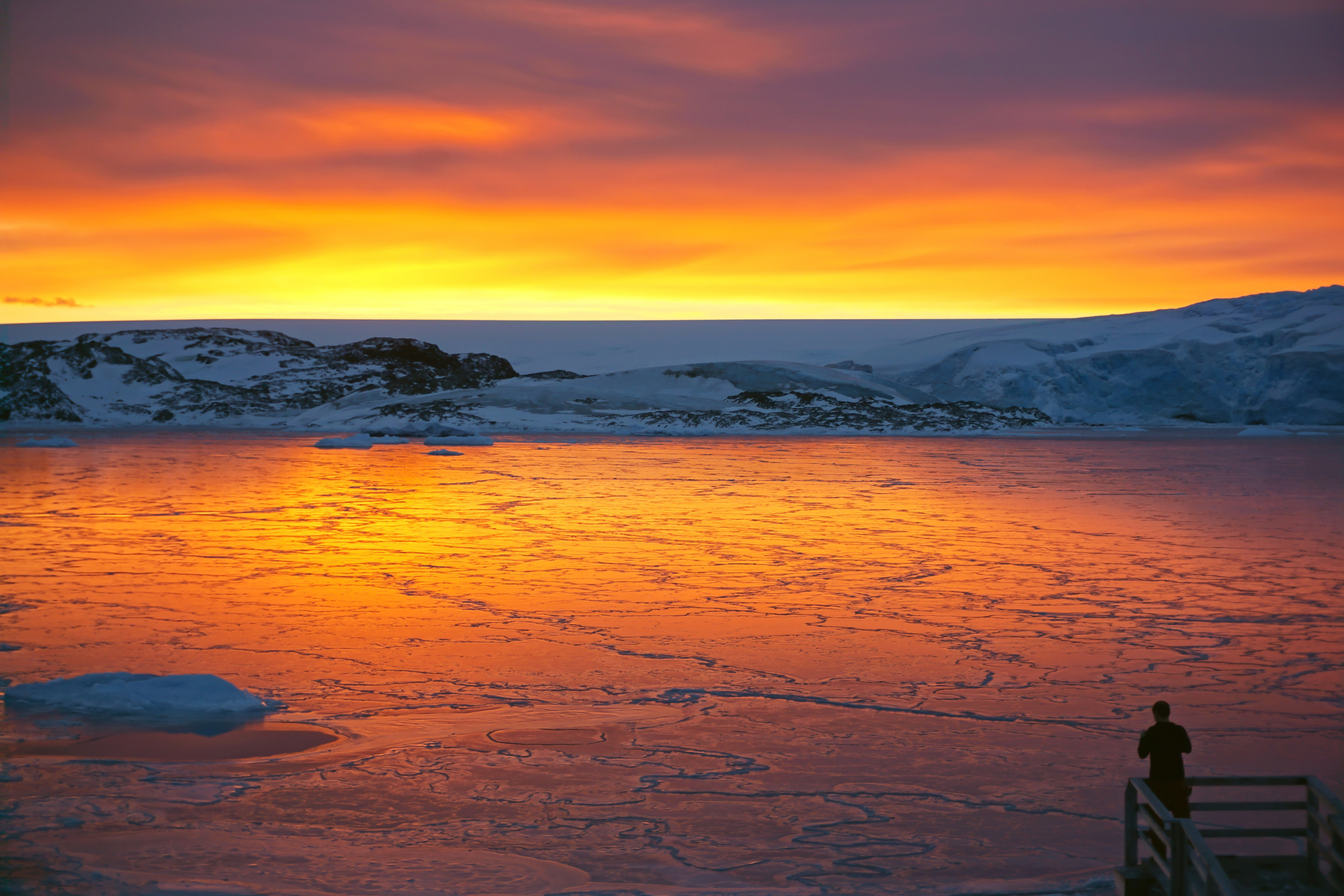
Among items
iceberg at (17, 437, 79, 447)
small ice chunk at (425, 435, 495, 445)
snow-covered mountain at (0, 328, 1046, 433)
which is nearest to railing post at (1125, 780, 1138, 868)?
small ice chunk at (425, 435, 495, 445)

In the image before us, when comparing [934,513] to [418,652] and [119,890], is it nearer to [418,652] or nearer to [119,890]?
[418,652]

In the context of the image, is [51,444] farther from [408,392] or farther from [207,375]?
[207,375]

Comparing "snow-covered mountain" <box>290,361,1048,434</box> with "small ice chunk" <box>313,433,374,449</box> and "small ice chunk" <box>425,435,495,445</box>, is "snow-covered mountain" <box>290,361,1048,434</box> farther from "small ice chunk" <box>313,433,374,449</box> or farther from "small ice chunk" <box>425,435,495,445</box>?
"small ice chunk" <box>313,433,374,449</box>

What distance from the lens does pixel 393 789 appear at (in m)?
5.11

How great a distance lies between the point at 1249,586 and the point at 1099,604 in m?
1.81

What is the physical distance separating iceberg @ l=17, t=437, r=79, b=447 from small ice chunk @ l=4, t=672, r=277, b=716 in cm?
3676

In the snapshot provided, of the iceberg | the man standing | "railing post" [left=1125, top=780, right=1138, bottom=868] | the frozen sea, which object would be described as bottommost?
the iceberg

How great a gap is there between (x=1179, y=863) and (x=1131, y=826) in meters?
0.49

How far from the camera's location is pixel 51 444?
39625mm

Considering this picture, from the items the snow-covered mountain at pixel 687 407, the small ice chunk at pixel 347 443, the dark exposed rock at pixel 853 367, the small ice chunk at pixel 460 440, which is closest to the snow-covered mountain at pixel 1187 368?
the snow-covered mountain at pixel 687 407

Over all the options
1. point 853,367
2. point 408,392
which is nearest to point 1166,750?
point 408,392

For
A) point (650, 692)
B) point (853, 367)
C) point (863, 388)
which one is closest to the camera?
point (650, 692)

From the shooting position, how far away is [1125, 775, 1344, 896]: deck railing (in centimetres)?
345

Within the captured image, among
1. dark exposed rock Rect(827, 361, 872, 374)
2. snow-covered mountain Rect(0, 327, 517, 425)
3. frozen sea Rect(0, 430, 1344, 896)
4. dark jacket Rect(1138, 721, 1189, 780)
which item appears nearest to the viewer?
dark jacket Rect(1138, 721, 1189, 780)
